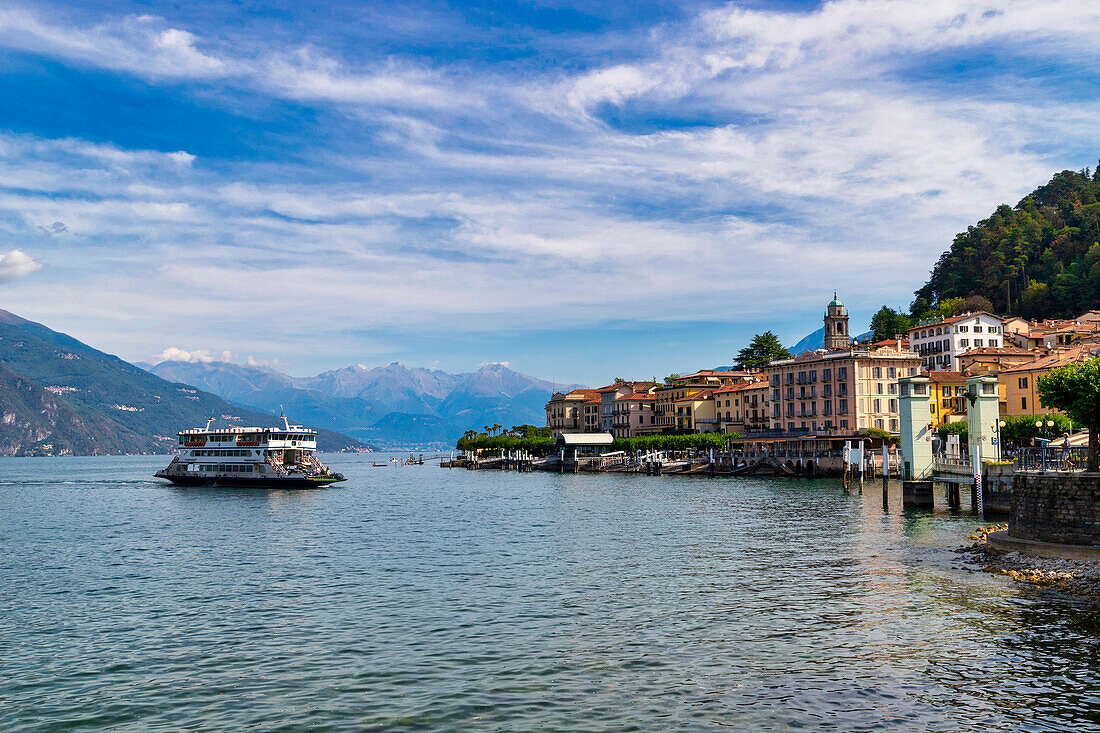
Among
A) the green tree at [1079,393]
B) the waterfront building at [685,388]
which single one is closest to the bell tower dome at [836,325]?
the waterfront building at [685,388]

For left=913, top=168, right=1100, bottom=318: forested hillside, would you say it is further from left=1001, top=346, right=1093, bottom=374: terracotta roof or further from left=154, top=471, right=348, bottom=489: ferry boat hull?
left=154, top=471, right=348, bottom=489: ferry boat hull

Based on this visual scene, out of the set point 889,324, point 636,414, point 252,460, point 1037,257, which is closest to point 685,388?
point 636,414

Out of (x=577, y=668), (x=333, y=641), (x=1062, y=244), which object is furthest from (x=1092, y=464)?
(x=1062, y=244)

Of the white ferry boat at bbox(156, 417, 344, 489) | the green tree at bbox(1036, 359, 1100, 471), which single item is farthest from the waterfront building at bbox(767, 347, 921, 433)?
the green tree at bbox(1036, 359, 1100, 471)

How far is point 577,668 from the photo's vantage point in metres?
23.4

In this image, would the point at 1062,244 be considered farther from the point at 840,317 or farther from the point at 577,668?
the point at 577,668

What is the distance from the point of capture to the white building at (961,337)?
14912 cm

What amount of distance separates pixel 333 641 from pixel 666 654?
1031 centimetres

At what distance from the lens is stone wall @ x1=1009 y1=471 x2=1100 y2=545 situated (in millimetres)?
35250

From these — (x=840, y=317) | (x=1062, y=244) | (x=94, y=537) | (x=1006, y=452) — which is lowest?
(x=94, y=537)

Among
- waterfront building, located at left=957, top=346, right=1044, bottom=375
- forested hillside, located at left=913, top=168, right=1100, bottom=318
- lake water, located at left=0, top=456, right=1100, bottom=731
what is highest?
forested hillside, located at left=913, top=168, right=1100, bottom=318

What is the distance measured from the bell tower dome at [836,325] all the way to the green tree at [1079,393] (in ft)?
373

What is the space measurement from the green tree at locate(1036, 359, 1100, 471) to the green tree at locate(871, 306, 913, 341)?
432 ft

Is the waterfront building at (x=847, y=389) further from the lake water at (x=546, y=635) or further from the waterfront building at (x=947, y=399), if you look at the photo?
the lake water at (x=546, y=635)
